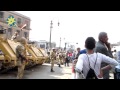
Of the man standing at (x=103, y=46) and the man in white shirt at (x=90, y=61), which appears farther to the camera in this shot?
the man standing at (x=103, y=46)

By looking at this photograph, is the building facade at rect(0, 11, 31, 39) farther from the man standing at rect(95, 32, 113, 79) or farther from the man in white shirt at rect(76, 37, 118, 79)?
the man in white shirt at rect(76, 37, 118, 79)

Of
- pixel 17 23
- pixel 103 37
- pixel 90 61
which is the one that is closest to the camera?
pixel 90 61

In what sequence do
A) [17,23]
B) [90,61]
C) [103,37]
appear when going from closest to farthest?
[90,61] < [103,37] < [17,23]

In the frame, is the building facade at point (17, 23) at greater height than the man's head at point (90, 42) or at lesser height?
greater

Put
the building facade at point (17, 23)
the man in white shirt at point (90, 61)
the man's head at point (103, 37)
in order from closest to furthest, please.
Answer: the man in white shirt at point (90, 61) < the man's head at point (103, 37) < the building facade at point (17, 23)

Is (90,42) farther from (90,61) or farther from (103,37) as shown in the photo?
(103,37)

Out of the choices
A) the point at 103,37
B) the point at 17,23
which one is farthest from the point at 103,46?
the point at 17,23

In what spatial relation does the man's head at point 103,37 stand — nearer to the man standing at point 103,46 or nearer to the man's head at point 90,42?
the man standing at point 103,46

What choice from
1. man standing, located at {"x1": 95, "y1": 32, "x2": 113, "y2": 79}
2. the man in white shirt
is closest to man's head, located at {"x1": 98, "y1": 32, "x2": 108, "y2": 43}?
man standing, located at {"x1": 95, "y1": 32, "x2": 113, "y2": 79}

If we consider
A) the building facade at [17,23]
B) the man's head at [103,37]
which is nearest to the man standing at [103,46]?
the man's head at [103,37]
